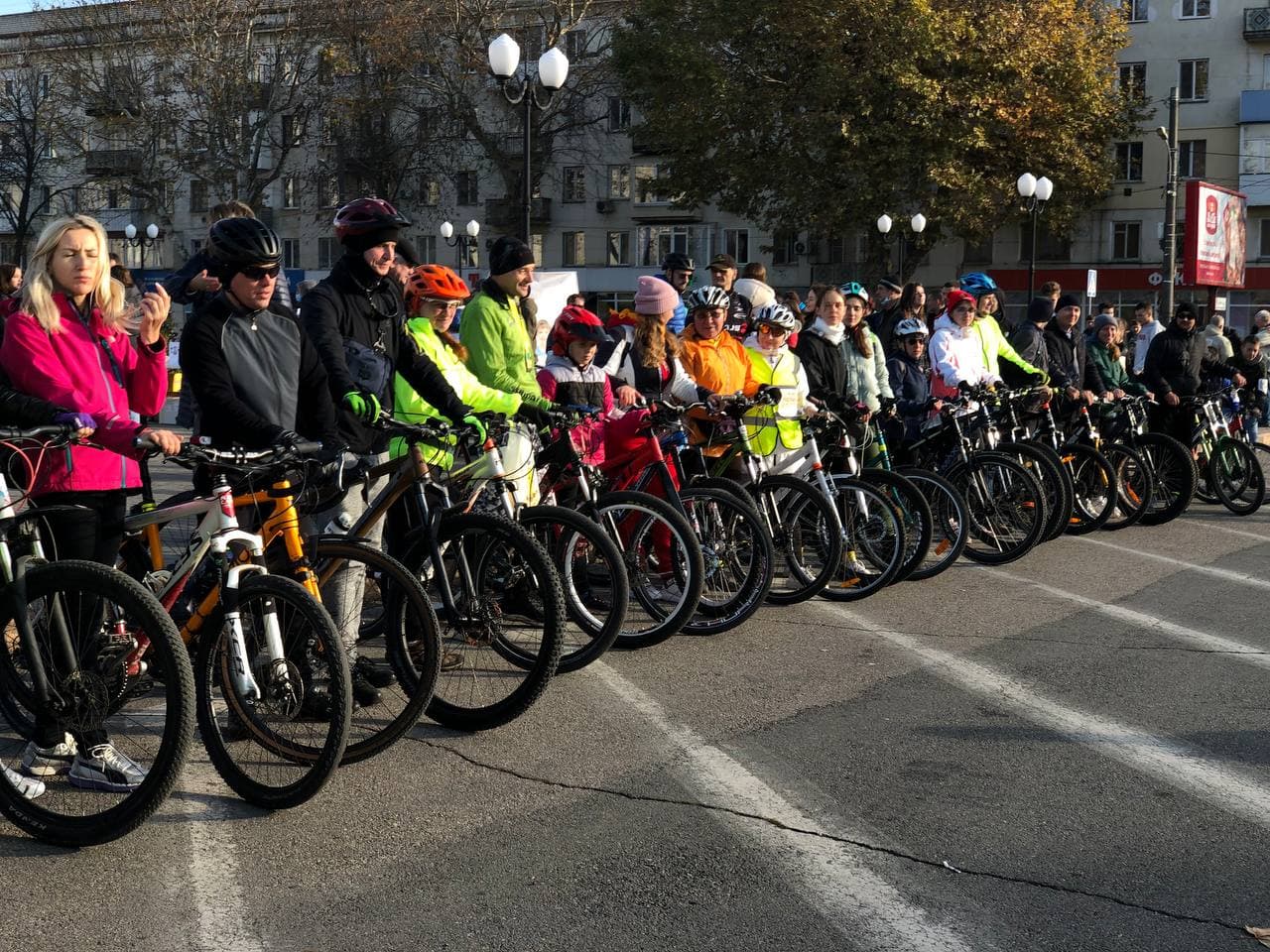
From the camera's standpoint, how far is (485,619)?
6039mm

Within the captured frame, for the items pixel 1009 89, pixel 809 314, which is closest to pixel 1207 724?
pixel 809 314

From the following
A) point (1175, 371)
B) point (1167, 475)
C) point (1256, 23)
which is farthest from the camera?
point (1256, 23)

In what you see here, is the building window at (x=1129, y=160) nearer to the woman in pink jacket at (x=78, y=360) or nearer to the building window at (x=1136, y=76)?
the building window at (x=1136, y=76)

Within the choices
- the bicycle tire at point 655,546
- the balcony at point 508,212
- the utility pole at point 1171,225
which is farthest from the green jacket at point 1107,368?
the balcony at point 508,212

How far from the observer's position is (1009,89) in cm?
4331

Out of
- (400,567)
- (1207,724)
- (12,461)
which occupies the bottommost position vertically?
Result: (1207,724)

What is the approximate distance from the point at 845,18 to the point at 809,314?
32546mm

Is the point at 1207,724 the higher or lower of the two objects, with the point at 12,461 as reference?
lower

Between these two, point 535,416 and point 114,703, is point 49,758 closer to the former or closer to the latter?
point 114,703

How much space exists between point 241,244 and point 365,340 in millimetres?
1236

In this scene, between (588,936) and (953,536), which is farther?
(953,536)

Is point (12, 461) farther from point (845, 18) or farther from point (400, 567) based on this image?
point (845, 18)

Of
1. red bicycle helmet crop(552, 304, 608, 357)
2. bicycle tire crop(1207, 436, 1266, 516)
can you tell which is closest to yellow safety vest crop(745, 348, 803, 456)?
red bicycle helmet crop(552, 304, 608, 357)

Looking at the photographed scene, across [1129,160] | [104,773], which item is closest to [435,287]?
[104,773]
